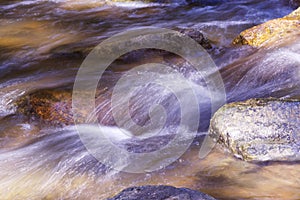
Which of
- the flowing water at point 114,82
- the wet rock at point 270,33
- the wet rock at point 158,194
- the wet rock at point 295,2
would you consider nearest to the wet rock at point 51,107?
the flowing water at point 114,82

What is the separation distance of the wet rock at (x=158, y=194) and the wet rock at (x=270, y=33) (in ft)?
15.7

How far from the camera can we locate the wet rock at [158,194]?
2.84 m

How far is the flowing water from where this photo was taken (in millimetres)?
3846

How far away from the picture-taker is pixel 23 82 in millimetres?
6414

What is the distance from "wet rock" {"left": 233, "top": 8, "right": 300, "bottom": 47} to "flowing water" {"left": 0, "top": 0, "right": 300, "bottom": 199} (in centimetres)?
21

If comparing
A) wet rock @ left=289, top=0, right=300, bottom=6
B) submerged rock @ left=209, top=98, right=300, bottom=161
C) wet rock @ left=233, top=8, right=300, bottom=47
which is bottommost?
submerged rock @ left=209, top=98, right=300, bottom=161

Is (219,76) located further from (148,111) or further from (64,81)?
(64,81)

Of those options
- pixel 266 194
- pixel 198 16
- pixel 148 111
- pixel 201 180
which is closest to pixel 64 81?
pixel 148 111

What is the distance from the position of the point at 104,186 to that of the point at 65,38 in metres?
5.18

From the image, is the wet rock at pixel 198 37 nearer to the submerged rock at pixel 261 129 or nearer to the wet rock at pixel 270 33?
the wet rock at pixel 270 33

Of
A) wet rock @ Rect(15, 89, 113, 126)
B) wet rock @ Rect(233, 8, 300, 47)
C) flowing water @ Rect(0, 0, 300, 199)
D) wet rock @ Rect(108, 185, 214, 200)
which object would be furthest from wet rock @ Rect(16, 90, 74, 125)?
wet rock @ Rect(233, 8, 300, 47)

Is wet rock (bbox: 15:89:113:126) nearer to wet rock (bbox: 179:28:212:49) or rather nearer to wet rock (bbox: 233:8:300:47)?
wet rock (bbox: 179:28:212:49)

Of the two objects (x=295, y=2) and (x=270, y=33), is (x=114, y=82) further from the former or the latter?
(x=295, y=2)

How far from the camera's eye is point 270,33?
23.6 feet
